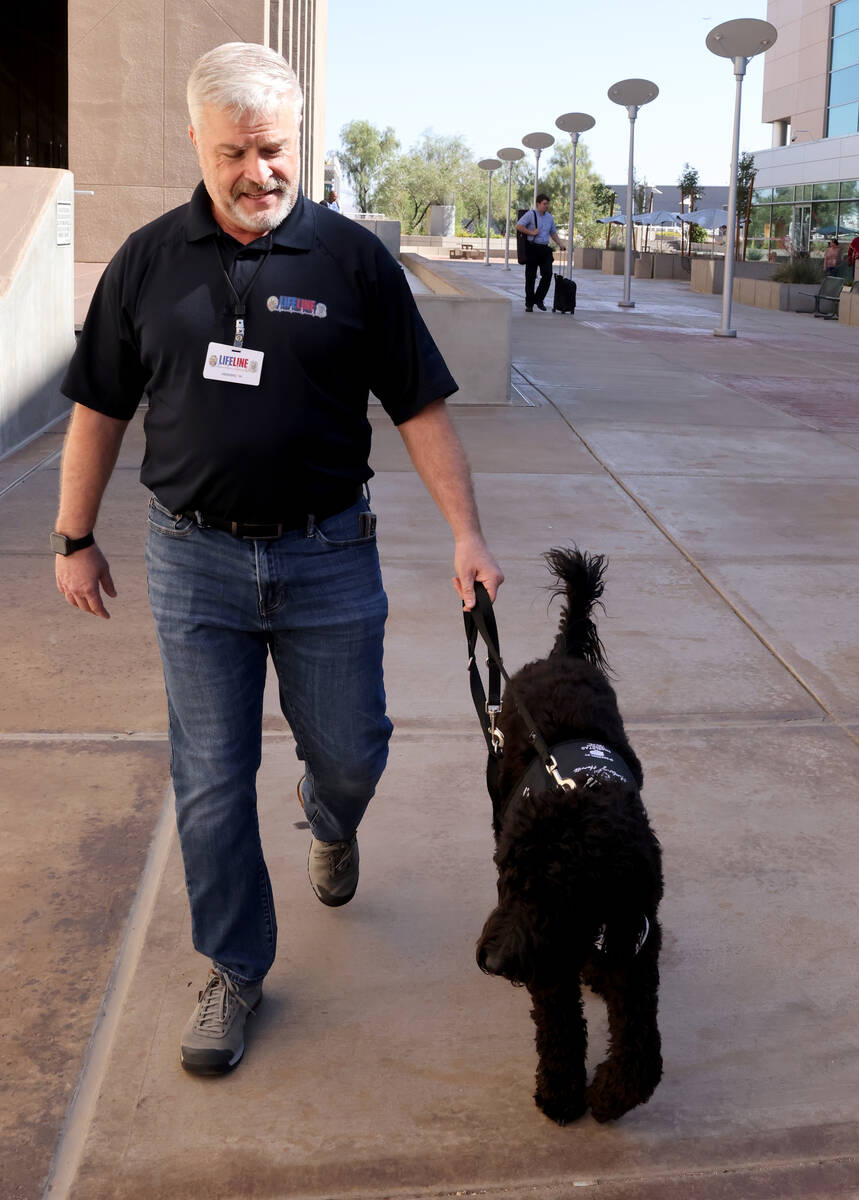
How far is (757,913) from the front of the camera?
353 centimetres

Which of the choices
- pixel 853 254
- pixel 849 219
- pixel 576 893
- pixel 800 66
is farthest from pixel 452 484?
pixel 800 66

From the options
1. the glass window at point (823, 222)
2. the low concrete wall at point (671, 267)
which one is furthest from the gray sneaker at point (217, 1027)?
the low concrete wall at point (671, 267)

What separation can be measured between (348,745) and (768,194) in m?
46.2

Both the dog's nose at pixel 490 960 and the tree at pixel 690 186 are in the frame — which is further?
the tree at pixel 690 186

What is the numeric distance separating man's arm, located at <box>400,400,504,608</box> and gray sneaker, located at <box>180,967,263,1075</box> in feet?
3.40

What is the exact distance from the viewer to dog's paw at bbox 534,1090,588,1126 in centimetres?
270

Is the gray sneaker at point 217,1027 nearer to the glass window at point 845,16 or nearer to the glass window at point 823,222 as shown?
the glass window at point 823,222

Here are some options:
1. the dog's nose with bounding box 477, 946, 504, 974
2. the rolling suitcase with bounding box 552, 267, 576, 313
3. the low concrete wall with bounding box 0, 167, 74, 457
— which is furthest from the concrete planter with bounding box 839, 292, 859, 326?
the dog's nose with bounding box 477, 946, 504, 974

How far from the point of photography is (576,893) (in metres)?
2.37

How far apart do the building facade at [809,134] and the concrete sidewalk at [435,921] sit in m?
35.4

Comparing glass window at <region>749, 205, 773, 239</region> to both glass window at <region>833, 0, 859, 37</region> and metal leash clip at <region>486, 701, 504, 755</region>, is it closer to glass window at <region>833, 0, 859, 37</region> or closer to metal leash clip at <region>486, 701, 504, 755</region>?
glass window at <region>833, 0, 859, 37</region>

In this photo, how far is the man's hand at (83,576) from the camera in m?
2.99

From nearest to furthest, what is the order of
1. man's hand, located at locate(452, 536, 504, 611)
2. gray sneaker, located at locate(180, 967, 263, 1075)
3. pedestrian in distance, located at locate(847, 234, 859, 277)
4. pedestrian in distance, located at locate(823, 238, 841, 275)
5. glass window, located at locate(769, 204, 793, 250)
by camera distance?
gray sneaker, located at locate(180, 967, 263, 1075) → man's hand, located at locate(452, 536, 504, 611) → pedestrian in distance, located at locate(847, 234, 859, 277) → pedestrian in distance, located at locate(823, 238, 841, 275) → glass window, located at locate(769, 204, 793, 250)

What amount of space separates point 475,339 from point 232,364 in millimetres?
9655
